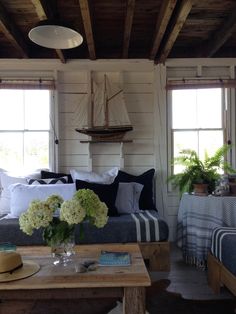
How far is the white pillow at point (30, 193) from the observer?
3193 mm

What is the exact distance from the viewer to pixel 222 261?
234cm

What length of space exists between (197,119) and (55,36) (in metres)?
2.52

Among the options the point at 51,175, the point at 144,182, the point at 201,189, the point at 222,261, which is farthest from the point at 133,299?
the point at 51,175

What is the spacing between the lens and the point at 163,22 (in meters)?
3.11

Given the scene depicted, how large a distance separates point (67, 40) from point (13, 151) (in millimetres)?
2222

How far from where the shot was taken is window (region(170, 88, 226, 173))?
424 cm

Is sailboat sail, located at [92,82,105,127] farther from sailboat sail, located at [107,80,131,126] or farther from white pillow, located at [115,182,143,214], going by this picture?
white pillow, located at [115,182,143,214]

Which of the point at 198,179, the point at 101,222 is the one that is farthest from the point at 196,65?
the point at 101,222

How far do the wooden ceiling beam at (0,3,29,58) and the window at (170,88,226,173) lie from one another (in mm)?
2033

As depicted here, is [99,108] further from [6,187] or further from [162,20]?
[6,187]

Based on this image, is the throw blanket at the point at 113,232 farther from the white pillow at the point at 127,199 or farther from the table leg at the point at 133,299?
the table leg at the point at 133,299

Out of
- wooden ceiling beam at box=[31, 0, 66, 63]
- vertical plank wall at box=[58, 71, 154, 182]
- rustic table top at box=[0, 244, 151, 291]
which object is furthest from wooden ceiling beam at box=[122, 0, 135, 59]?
rustic table top at box=[0, 244, 151, 291]

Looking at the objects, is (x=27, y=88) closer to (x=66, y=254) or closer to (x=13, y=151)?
(x=13, y=151)

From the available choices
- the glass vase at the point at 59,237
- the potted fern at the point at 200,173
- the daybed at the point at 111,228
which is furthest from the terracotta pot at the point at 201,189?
the glass vase at the point at 59,237
